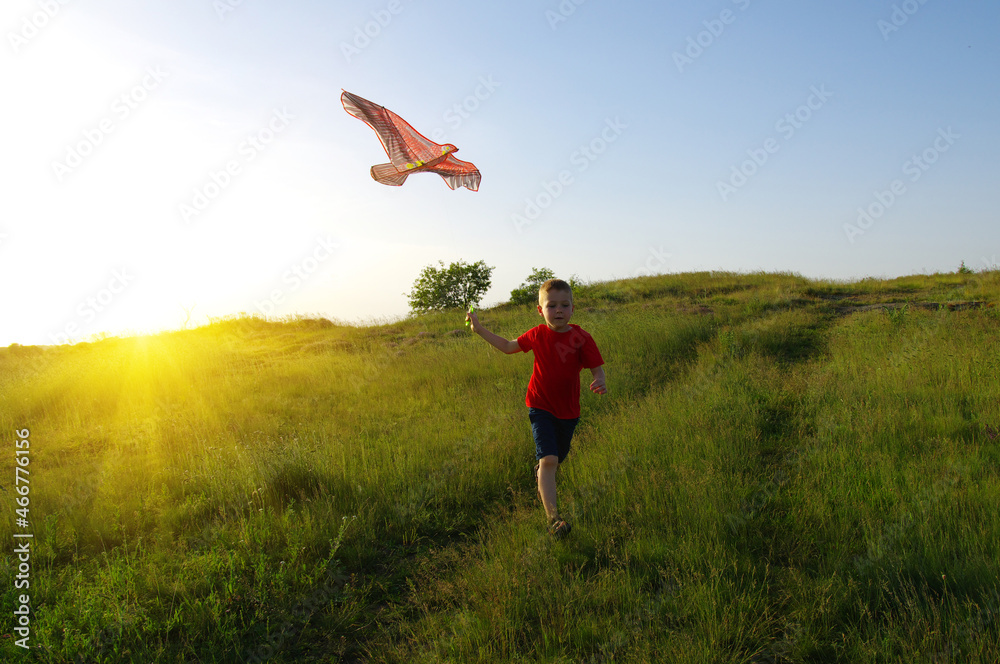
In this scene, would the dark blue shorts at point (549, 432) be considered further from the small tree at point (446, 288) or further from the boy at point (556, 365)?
the small tree at point (446, 288)

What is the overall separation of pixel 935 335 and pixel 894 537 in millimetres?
6764

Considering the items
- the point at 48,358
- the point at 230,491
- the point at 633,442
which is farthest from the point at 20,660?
the point at 48,358

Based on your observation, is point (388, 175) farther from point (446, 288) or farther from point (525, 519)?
point (446, 288)

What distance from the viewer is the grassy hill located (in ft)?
8.87

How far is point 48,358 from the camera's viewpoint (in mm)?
13086

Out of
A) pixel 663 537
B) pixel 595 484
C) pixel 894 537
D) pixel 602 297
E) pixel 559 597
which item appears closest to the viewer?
pixel 559 597

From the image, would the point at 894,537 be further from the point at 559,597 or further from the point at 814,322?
the point at 814,322

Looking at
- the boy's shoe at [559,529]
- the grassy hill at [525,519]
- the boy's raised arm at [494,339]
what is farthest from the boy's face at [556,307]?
the boy's shoe at [559,529]

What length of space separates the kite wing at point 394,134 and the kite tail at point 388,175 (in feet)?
0.19

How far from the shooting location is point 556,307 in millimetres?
4133

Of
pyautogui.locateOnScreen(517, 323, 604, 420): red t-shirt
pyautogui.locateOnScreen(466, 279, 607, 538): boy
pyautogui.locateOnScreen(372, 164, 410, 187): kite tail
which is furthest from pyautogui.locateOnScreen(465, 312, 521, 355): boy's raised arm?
pyautogui.locateOnScreen(372, 164, 410, 187): kite tail

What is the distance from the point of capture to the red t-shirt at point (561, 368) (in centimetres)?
416

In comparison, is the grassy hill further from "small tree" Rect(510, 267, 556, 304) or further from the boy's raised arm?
"small tree" Rect(510, 267, 556, 304)

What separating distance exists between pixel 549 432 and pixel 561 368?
496 mm
